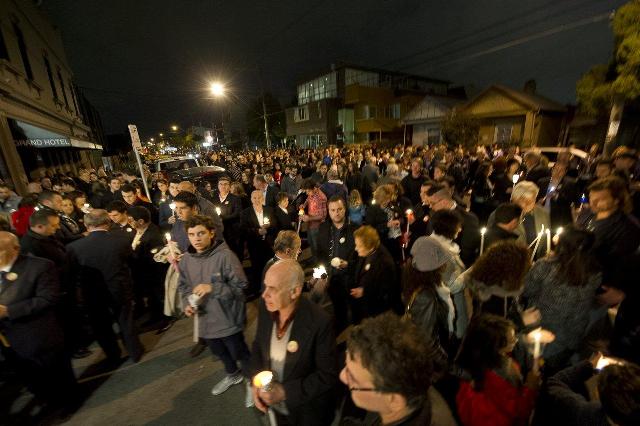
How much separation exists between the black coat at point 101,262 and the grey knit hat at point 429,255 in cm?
366

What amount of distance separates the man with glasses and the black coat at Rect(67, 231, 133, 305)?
3558 mm

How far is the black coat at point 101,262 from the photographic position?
3.51m

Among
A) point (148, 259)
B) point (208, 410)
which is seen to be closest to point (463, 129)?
point (148, 259)

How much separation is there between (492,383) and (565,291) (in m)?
1.12

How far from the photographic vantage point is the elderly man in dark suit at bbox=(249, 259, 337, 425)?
202 cm

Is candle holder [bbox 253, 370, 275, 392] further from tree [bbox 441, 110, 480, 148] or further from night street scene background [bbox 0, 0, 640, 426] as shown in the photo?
tree [bbox 441, 110, 480, 148]

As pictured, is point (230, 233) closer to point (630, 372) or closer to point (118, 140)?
point (630, 372)

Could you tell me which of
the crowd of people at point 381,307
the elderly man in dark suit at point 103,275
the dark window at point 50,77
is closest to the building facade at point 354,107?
the dark window at point 50,77

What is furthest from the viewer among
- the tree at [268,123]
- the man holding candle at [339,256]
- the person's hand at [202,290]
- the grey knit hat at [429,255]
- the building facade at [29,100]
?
the tree at [268,123]

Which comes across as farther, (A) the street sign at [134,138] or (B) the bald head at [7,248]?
(A) the street sign at [134,138]

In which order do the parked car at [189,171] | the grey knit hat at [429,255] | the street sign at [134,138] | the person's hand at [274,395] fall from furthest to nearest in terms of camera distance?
the parked car at [189,171] < the street sign at [134,138] < the grey knit hat at [429,255] < the person's hand at [274,395]

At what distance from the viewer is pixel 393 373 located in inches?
51.6

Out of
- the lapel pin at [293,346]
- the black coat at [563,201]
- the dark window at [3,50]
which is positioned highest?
the dark window at [3,50]

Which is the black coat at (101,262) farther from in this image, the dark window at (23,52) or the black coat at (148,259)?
the dark window at (23,52)
